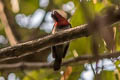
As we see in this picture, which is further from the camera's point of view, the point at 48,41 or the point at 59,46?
the point at 59,46

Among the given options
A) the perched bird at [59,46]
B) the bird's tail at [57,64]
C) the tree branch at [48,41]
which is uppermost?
the tree branch at [48,41]

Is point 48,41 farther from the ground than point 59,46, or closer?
farther from the ground

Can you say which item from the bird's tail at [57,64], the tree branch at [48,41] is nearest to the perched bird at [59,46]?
the bird's tail at [57,64]

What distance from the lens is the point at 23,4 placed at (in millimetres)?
2904

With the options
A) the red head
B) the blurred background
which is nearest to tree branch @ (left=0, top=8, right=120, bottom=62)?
the blurred background

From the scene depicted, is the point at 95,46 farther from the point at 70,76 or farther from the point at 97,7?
the point at 70,76

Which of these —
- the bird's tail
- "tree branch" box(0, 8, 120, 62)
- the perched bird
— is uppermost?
"tree branch" box(0, 8, 120, 62)

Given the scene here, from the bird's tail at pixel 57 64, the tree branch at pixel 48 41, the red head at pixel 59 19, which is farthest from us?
the red head at pixel 59 19

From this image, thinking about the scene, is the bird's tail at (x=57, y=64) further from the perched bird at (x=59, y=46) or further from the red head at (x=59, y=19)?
the red head at (x=59, y=19)

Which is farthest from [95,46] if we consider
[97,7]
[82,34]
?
[97,7]

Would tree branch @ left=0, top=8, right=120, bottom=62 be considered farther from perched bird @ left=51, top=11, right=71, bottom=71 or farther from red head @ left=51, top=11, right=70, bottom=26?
red head @ left=51, top=11, right=70, bottom=26

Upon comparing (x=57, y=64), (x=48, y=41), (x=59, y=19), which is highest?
(x=48, y=41)

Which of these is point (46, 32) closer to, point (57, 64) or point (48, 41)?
point (57, 64)

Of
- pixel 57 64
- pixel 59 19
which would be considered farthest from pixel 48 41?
pixel 59 19
